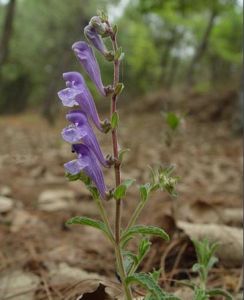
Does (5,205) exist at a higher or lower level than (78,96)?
lower

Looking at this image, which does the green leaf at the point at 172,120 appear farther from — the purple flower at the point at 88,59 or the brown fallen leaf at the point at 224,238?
the purple flower at the point at 88,59

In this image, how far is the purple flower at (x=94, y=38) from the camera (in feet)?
4.49

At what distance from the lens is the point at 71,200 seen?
398 centimetres

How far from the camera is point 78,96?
4.43ft

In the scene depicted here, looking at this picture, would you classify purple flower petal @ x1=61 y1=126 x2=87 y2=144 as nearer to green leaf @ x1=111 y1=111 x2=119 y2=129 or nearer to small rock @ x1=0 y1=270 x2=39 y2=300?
green leaf @ x1=111 y1=111 x2=119 y2=129

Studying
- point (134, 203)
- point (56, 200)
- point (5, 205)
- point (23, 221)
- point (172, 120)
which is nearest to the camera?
point (172, 120)

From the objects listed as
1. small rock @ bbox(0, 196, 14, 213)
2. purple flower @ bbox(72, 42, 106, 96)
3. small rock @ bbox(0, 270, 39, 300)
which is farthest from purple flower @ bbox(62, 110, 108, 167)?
small rock @ bbox(0, 196, 14, 213)

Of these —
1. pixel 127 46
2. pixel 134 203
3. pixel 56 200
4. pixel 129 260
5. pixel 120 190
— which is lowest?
pixel 134 203

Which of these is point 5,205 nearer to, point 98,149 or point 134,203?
point 134,203

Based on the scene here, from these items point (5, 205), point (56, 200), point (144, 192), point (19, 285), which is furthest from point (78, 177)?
point (56, 200)

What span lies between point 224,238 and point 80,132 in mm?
1338

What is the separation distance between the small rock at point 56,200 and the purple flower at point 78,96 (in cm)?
248

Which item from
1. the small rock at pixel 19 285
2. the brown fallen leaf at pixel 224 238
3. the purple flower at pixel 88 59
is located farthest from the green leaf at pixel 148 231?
the brown fallen leaf at pixel 224 238

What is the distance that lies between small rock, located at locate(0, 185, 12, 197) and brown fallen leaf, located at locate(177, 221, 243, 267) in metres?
1.86
